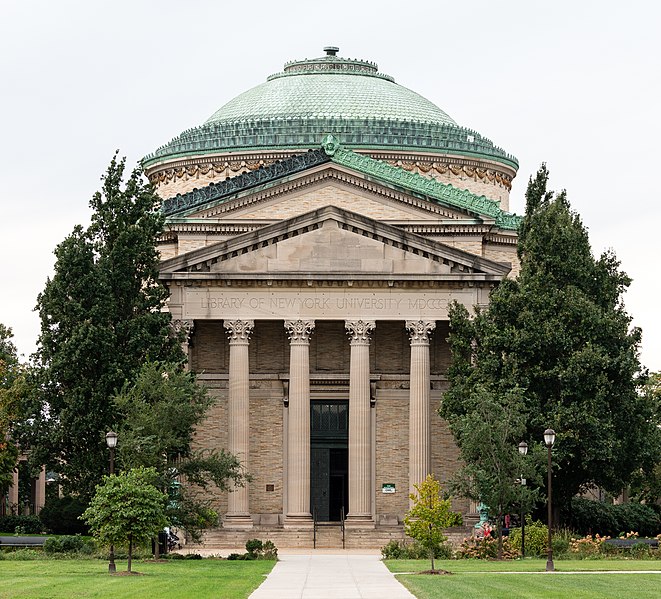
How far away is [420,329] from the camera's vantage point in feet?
236

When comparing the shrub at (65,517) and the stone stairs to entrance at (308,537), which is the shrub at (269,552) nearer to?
the stone stairs to entrance at (308,537)

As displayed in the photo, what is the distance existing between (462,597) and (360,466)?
109ft

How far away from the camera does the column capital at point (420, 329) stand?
2822 inches

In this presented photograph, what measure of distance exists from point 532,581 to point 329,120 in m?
44.1

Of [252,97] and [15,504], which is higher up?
[252,97]

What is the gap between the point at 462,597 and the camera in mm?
37812

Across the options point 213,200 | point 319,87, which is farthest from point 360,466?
point 319,87

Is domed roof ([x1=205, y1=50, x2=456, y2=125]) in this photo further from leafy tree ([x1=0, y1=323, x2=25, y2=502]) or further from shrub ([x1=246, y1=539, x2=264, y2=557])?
shrub ([x1=246, y1=539, x2=264, y2=557])

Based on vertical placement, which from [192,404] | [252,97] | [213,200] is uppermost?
[252,97]

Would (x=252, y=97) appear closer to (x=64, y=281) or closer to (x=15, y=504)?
(x=64, y=281)

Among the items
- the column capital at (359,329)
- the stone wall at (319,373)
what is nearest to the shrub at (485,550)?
the column capital at (359,329)

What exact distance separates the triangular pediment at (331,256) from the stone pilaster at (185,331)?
191 centimetres

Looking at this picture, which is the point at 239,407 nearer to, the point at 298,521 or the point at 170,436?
the point at 298,521

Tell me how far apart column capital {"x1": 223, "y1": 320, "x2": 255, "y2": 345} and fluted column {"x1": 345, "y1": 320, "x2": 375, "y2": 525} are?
412 cm
